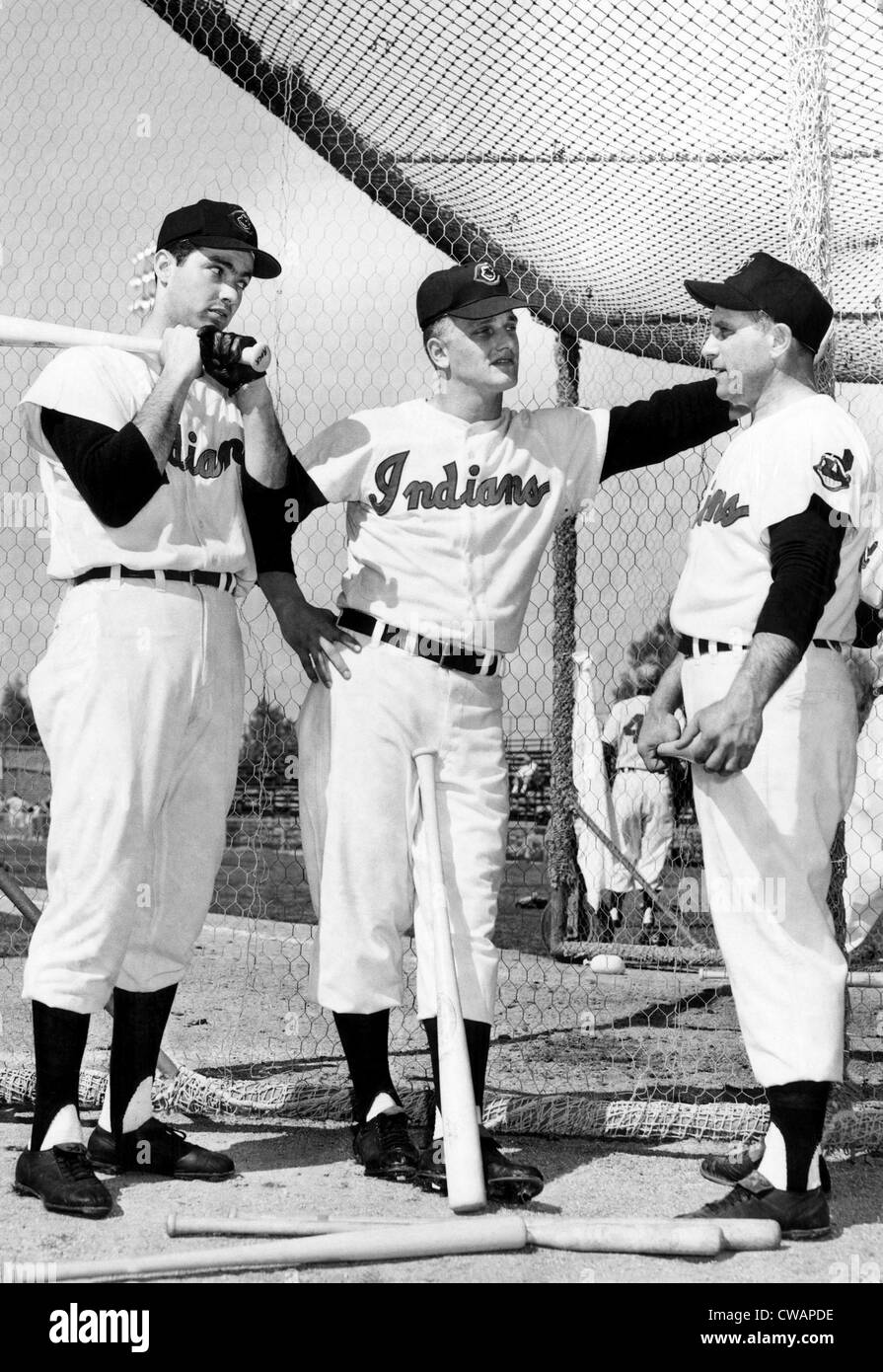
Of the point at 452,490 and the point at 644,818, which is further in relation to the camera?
the point at 644,818

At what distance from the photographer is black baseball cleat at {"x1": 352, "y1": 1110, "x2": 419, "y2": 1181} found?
315 centimetres

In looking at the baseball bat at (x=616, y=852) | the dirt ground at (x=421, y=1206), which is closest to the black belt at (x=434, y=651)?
the dirt ground at (x=421, y=1206)

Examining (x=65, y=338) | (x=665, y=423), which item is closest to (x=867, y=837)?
(x=665, y=423)

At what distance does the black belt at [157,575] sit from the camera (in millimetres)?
3045

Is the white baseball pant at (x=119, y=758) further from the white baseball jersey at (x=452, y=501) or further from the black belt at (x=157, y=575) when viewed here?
the white baseball jersey at (x=452, y=501)

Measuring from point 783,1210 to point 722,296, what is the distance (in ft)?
6.01

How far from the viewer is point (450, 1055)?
2947 millimetres

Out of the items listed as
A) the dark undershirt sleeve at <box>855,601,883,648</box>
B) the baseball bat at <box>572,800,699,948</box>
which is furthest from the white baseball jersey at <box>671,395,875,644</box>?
the baseball bat at <box>572,800,699,948</box>

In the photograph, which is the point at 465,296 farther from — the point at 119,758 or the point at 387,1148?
the point at 387,1148

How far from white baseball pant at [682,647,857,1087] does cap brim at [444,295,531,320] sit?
0.91 metres

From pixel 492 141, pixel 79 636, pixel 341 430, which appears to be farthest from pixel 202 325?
pixel 492 141

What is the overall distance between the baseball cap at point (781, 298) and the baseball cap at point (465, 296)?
0.46 meters

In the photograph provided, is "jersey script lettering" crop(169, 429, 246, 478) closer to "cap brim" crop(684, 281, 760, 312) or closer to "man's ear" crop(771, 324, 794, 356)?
"cap brim" crop(684, 281, 760, 312)
